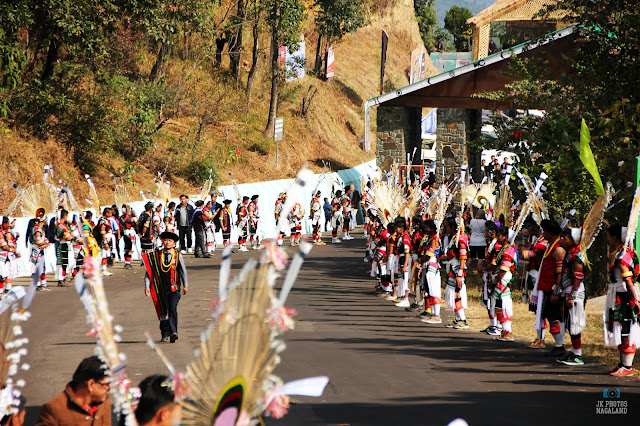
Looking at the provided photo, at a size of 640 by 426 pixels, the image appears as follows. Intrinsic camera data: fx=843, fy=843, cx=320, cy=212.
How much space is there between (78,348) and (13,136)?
19.7 metres

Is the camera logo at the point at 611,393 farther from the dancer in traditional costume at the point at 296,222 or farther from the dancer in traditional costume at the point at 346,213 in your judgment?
the dancer in traditional costume at the point at 346,213

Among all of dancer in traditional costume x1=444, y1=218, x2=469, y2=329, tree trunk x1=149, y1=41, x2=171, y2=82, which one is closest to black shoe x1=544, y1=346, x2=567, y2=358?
dancer in traditional costume x1=444, y1=218, x2=469, y2=329

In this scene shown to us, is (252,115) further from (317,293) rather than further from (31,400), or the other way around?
(31,400)

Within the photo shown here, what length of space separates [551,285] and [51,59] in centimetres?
2438

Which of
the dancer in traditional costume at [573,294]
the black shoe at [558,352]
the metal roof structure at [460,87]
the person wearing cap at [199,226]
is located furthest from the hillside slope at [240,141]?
the dancer in traditional costume at [573,294]

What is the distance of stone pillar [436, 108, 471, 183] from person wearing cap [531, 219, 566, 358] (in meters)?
20.3

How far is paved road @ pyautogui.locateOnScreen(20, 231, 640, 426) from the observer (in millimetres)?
8836

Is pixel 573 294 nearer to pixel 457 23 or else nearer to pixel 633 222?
pixel 633 222

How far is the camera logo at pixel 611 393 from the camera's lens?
941 cm

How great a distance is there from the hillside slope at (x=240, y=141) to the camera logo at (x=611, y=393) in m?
20.4

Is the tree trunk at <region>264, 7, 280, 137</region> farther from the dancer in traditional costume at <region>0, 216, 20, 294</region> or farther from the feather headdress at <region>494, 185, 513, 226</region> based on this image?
the dancer in traditional costume at <region>0, 216, 20, 294</region>

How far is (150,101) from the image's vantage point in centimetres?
3688

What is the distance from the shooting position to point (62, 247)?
19062mm

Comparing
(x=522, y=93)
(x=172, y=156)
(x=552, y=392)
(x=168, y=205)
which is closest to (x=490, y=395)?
(x=552, y=392)
